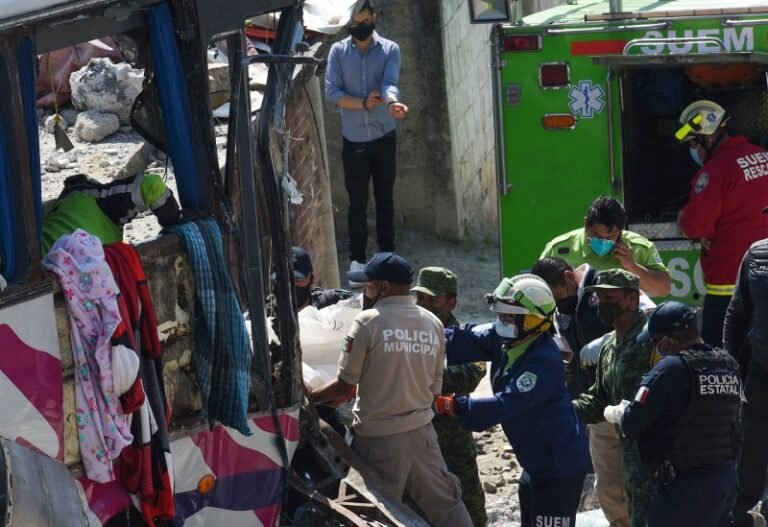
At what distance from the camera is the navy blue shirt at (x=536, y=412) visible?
591 centimetres

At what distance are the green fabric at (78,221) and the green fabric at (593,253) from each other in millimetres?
3125

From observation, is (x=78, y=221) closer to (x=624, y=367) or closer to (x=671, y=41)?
(x=624, y=367)

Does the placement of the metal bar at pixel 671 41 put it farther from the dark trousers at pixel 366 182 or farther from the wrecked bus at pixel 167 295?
the wrecked bus at pixel 167 295

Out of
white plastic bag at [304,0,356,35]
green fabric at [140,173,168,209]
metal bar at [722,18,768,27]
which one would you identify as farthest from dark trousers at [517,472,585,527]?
white plastic bag at [304,0,356,35]

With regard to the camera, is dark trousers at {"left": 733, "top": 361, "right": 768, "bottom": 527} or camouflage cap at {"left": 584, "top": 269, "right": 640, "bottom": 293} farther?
dark trousers at {"left": 733, "top": 361, "right": 768, "bottom": 527}

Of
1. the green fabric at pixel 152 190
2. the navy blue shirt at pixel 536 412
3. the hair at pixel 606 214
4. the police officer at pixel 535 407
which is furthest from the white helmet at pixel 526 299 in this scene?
the green fabric at pixel 152 190

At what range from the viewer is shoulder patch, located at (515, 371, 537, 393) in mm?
5910

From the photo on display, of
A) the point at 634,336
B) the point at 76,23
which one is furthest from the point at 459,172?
the point at 76,23

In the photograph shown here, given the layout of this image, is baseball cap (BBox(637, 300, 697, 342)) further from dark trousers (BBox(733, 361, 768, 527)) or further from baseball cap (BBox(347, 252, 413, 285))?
dark trousers (BBox(733, 361, 768, 527))

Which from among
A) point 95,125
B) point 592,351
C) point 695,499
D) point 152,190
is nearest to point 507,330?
point 592,351

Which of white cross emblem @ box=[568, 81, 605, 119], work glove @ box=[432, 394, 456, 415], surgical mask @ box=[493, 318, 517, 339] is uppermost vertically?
white cross emblem @ box=[568, 81, 605, 119]

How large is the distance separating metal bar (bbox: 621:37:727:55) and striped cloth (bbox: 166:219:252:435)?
4.13 meters

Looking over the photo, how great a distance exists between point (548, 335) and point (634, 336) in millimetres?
457

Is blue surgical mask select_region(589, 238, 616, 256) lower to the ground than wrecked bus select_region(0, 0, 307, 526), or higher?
lower
